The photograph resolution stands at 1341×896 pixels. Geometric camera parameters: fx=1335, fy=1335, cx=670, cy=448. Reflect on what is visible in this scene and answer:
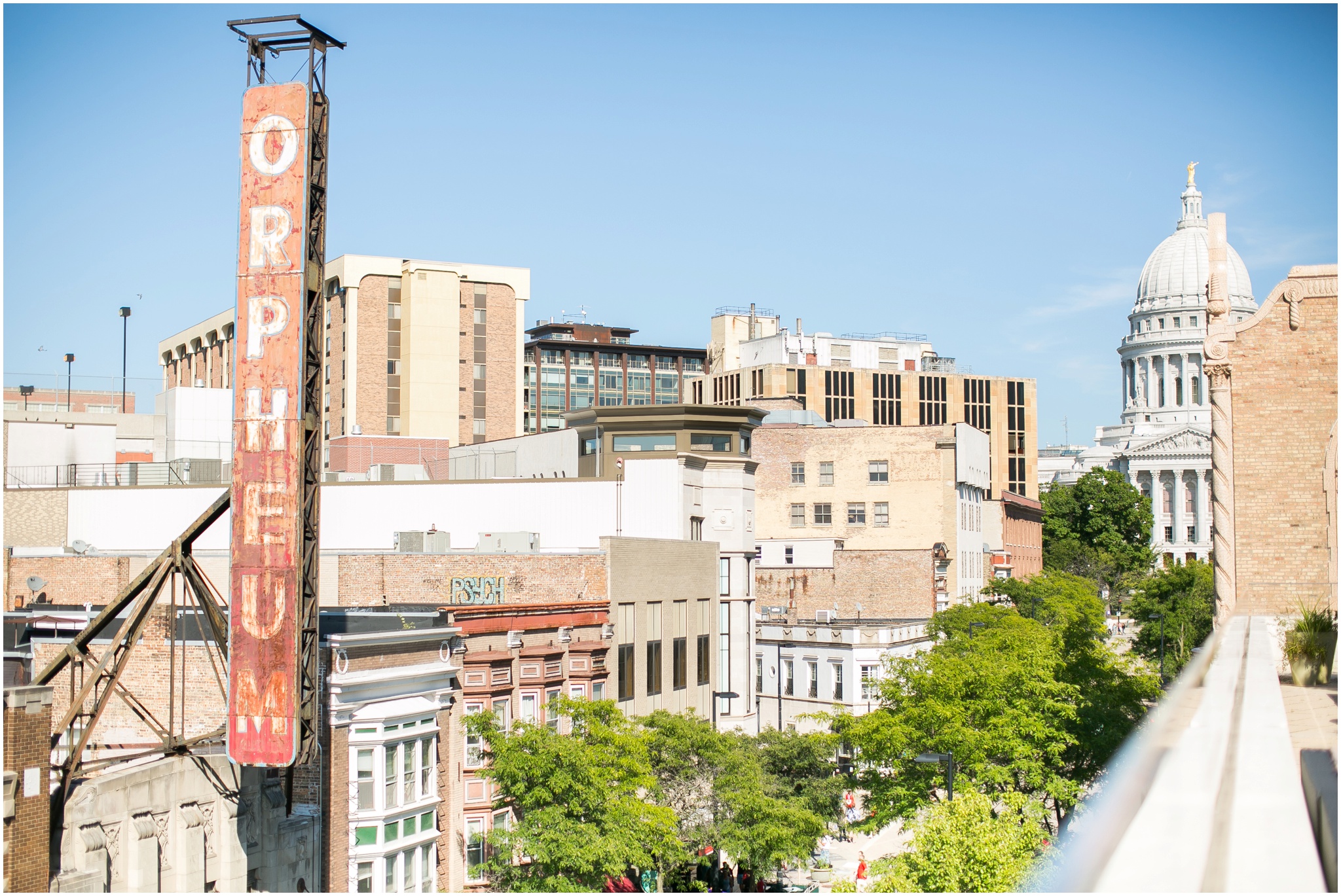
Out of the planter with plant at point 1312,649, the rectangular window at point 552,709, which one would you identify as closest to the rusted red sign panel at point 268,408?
the rectangular window at point 552,709

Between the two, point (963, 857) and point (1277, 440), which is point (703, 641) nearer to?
point (1277, 440)

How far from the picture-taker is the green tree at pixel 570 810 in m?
30.4

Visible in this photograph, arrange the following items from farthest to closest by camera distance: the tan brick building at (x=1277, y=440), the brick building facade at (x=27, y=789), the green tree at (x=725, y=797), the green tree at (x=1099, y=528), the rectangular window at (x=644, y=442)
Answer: the green tree at (x=1099, y=528) < the rectangular window at (x=644, y=442) < the green tree at (x=725, y=797) < the tan brick building at (x=1277, y=440) < the brick building facade at (x=27, y=789)

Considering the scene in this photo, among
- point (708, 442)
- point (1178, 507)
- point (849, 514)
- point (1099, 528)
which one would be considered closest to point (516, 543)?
point (708, 442)

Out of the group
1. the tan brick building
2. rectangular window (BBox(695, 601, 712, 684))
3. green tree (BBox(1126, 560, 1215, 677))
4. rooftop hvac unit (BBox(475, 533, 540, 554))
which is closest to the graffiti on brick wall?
rooftop hvac unit (BBox(475, 533, 540, 554))

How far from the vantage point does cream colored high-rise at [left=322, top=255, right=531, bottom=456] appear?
4412 inches

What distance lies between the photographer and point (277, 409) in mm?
29219

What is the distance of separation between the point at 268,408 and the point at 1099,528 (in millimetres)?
142224

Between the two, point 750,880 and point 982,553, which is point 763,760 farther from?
point 982,553

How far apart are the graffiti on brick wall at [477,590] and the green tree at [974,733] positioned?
12312mm

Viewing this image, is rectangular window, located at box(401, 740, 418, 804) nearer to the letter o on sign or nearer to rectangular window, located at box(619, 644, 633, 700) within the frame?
rectangular window, located at box(619, 644, 633, 700)

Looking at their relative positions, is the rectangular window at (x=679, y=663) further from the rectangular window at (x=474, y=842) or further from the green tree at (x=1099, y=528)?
the green tree at (x=1099, y=528)

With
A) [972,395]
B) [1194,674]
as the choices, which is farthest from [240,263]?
[972,395]

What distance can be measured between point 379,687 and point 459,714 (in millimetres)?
4086
